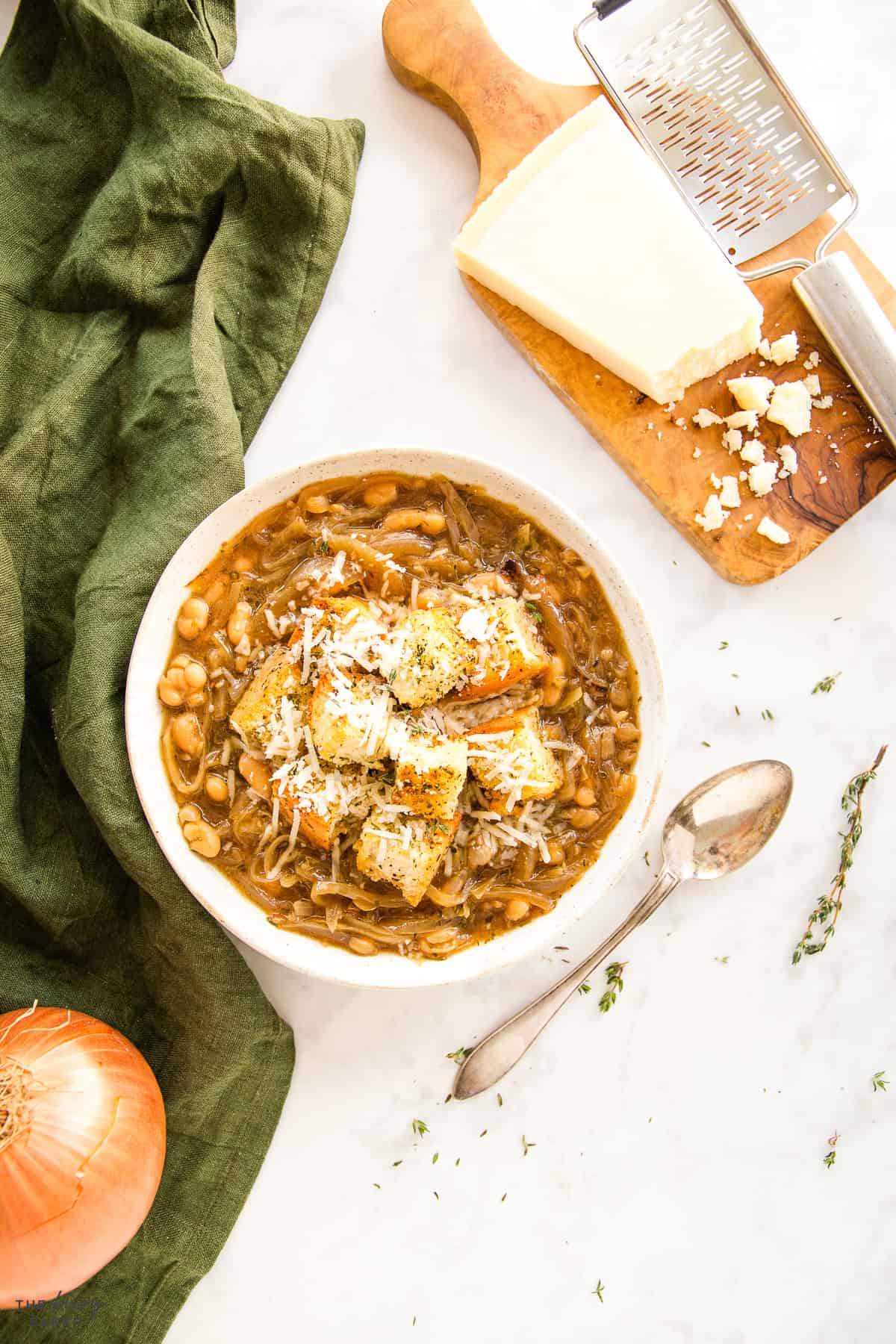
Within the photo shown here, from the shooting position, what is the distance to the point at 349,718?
11.3 ft

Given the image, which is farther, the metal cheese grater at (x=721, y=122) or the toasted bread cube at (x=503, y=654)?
the metal cheese grater at (x=721, y=122)

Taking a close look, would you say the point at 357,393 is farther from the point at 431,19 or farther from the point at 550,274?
the point at 431,19

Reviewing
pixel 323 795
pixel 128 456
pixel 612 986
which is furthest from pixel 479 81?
pixel 612 986

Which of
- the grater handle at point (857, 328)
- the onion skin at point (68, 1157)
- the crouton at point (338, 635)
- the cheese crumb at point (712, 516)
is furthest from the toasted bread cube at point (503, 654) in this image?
the onion skin at point (68, 1157)

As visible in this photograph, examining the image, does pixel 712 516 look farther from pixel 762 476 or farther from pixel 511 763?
pixel 511 763

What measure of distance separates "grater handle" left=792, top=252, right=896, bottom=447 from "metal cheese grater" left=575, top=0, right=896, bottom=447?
0.04 meters

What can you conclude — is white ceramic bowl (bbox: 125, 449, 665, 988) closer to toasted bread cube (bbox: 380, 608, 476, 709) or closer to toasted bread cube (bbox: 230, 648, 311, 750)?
toasted bread cube (bbox: 230, 648, 311, 750)

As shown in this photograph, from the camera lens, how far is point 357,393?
4.33 meters

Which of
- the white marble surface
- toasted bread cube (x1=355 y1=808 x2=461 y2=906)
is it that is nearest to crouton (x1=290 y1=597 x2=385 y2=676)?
toasted bread cube (x1=355 y1=808 x2=461 y2=906)

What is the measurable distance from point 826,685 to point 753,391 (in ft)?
4.34

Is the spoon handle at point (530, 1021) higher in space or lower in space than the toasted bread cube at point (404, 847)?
lower

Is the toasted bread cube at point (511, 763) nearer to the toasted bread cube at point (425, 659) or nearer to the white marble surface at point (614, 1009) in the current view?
the toasted bread cube at point (425, 659)

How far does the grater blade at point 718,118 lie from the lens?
13.7ft

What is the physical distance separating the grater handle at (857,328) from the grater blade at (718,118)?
22 centimetres
